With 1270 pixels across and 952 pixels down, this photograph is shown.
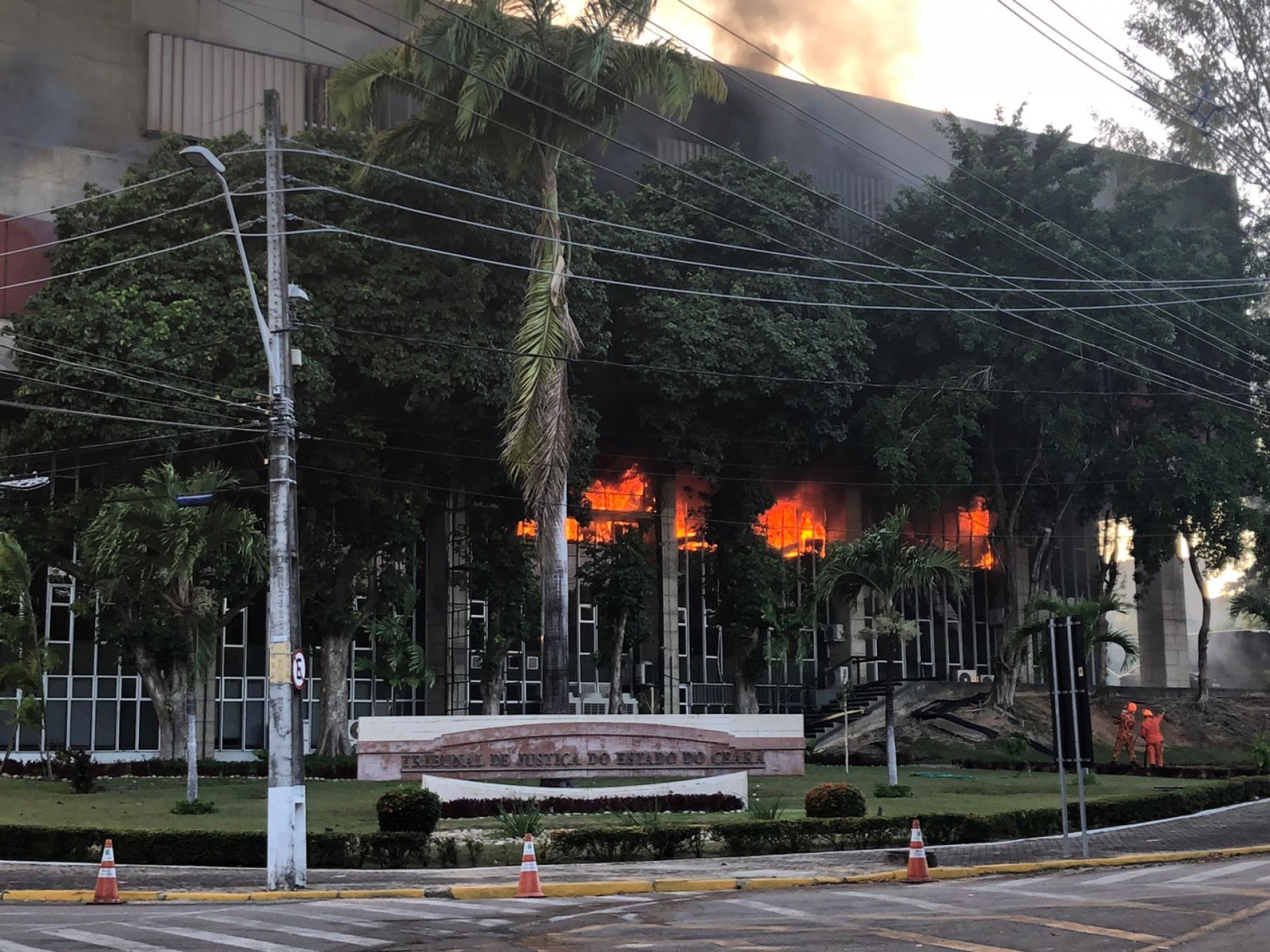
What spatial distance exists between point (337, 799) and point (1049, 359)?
2985cm

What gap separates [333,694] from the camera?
135 feet

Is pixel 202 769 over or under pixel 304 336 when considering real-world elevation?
under

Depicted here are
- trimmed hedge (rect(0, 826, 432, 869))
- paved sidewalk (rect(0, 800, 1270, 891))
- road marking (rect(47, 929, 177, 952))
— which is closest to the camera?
road marking (rect(47, 929, 177, 952))

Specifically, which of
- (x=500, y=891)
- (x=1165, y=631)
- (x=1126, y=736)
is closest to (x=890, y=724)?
(x=1126, y=736)

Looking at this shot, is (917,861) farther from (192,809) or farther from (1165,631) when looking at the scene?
(1165,631)

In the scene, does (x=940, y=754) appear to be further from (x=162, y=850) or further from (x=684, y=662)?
(x=162, y=850)

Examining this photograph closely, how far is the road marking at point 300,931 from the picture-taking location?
485 inches

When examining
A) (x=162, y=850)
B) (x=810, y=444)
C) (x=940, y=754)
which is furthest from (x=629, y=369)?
(x=162, y=850)

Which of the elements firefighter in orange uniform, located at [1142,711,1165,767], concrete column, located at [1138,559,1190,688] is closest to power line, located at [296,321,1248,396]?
firefighter in orange uniform, located at [1142,711,1165,767]

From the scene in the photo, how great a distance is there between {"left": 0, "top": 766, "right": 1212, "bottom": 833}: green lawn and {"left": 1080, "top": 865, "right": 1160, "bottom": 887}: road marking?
609 centimetres

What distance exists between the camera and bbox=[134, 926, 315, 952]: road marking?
38.9 feet

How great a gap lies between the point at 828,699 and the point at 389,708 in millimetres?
18395

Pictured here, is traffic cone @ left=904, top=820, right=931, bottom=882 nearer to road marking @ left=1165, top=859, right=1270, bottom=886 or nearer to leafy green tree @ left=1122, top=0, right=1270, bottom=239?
road marking @ left=1165, top=859, right=1270, bottom=886

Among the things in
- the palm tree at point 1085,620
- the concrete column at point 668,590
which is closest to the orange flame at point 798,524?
the concrete column at point 668,590
